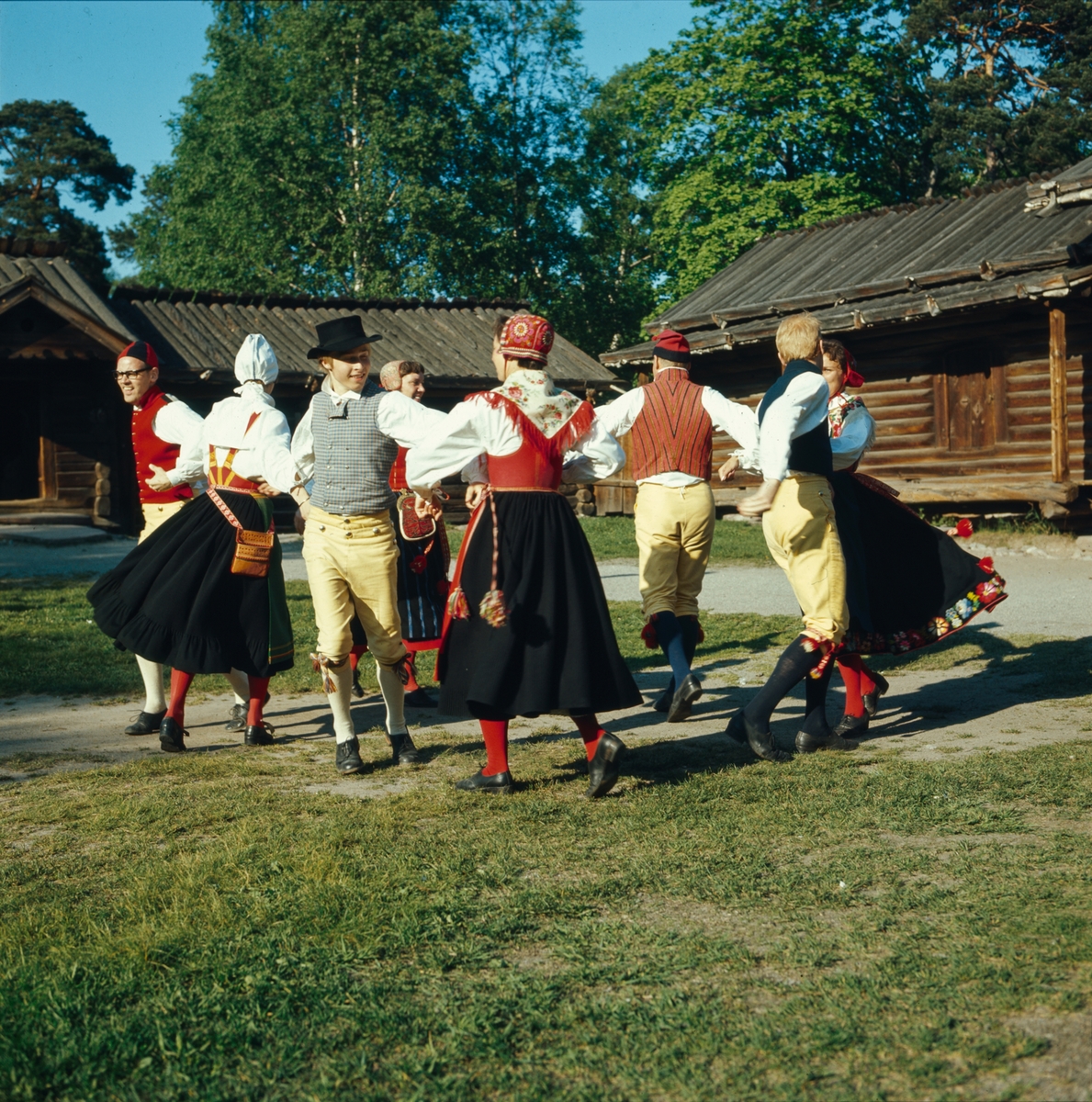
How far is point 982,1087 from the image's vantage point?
231 cm

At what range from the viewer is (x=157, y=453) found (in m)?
6.11

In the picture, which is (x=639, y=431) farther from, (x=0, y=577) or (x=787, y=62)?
(x=787, y=62)

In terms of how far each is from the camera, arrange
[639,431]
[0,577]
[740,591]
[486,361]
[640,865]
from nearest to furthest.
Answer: [640,865] < [639,431] < [740,591] < [0,577] < [486,361]

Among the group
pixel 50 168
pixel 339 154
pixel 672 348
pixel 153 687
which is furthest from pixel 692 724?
pixel 50 168

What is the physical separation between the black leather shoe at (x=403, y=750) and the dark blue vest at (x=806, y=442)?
6.45 feet

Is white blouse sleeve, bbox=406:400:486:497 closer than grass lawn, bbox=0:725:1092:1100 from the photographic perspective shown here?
No

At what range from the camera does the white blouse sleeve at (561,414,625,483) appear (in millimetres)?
4891

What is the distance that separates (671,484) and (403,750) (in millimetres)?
1900

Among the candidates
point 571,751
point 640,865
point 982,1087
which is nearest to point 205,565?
point 571,751

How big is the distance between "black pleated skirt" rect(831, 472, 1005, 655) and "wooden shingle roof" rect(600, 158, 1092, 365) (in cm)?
606

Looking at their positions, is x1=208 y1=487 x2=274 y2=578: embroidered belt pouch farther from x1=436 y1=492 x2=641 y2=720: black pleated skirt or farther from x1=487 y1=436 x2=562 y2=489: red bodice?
x1=487 y1=436 x2=562 y2=489: red bodice

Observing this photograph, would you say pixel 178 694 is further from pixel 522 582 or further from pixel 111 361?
pixel 111 361

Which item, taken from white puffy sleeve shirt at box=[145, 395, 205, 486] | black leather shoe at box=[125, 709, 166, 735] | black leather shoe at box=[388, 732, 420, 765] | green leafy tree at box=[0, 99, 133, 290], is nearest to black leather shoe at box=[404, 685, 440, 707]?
black leather shoe at box=[125, 709, 166, 735]

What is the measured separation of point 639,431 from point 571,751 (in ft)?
5.52
